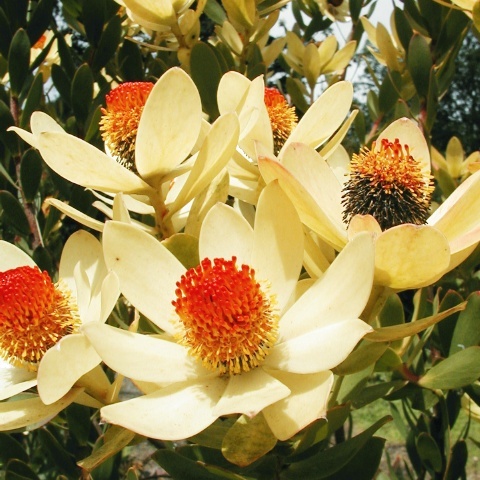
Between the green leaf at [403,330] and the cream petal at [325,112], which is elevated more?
the cream petal at [325,112]

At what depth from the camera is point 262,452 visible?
1.89 feet

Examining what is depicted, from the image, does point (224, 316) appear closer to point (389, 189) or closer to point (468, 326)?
point (389, 189)

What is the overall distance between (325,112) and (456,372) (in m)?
0.32

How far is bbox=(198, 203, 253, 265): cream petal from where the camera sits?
687mm

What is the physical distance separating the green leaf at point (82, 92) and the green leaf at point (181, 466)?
2.24 ft

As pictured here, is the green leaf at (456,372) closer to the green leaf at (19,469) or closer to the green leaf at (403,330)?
the green leaf at (403,330)

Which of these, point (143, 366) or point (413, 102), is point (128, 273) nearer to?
point (143, 366)

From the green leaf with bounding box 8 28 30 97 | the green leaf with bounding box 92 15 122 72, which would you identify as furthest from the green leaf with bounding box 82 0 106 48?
the green leaf with bounding box 8 28 30 97

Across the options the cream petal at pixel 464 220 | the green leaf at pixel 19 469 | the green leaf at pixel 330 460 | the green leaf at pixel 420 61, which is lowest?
the green leaf at pixel 19 469

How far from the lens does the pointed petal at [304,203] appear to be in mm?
587

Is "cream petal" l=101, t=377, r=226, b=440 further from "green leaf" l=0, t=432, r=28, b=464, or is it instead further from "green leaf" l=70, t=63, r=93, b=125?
"green leaf" l=70, t=63, r=93, b=125

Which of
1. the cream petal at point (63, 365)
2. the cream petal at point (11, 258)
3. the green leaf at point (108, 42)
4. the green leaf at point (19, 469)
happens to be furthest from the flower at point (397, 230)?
the green leaf at point (108, 42)

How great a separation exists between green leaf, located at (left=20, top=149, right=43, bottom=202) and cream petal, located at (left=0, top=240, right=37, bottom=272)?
0.32m

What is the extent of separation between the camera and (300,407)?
558 mm
